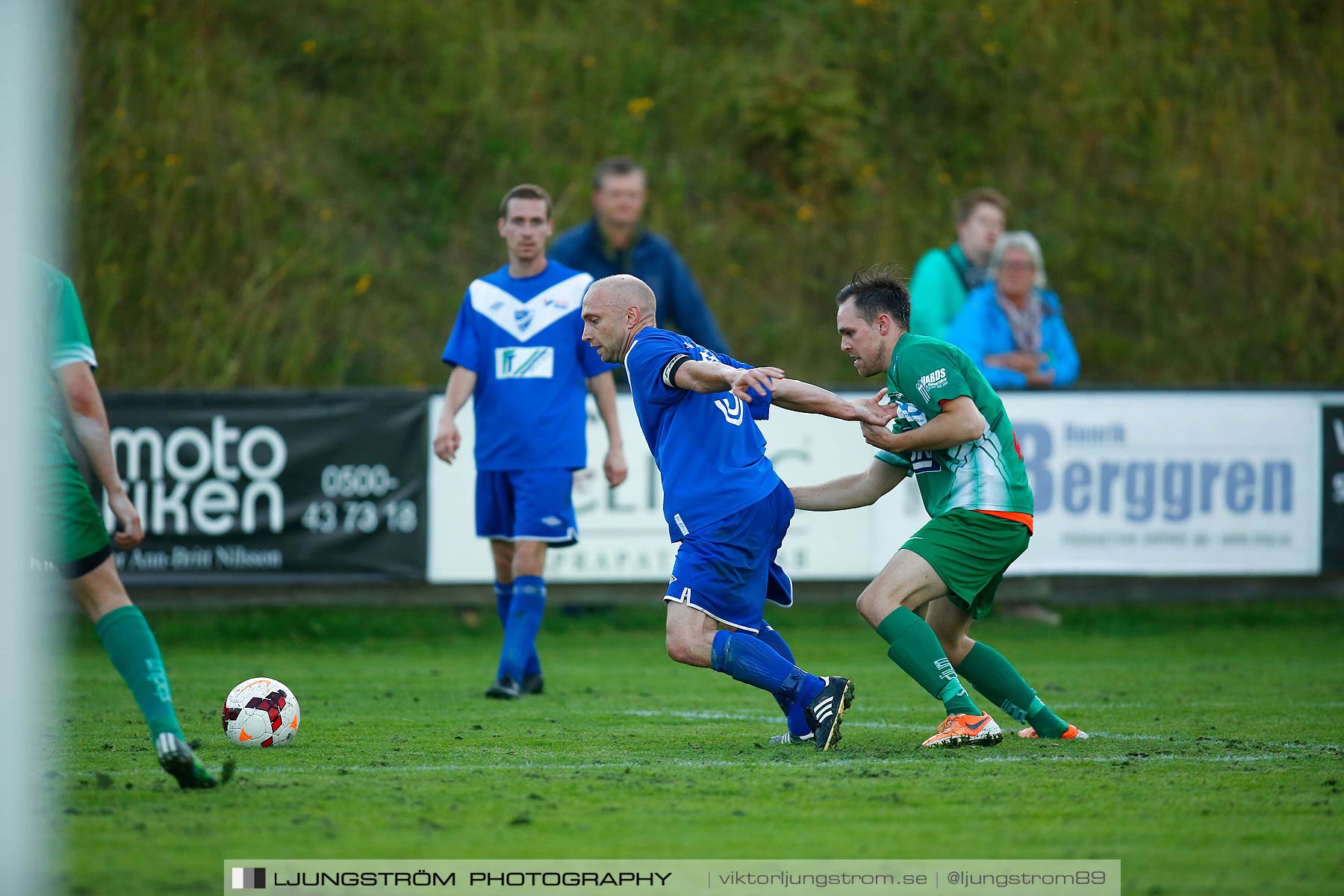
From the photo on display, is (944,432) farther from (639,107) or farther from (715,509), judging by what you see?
(639,107)

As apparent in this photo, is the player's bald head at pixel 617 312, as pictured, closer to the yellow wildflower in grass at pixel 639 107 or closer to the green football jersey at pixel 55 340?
the green football jersey at pixel 55 340

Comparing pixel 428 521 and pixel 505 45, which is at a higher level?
pixel 505 45

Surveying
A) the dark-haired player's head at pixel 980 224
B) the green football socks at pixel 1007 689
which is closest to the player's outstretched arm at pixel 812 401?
the green football socks at pixel 1007 689

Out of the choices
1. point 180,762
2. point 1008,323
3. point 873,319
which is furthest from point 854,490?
point 1008,323

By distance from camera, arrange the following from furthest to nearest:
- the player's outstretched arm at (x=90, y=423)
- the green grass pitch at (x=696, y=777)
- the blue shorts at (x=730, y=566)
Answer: the blue shorts at (x=730, y=566)
the player's outstretched arm at (x=90, y=423)
the green grass pitch at (x=696, y=777)

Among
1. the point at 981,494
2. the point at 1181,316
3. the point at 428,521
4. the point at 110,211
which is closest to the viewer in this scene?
the point at 981,494

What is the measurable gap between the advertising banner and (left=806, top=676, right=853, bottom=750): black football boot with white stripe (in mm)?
5389

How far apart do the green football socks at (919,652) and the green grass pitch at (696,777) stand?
26cm

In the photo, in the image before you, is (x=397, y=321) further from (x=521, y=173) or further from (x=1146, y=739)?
(x=1146, y=739)

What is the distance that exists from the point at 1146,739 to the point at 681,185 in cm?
1088

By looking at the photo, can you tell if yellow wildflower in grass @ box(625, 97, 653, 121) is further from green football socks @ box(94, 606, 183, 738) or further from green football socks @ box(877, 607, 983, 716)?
green football socks @ box(94, 606, 183, 738)

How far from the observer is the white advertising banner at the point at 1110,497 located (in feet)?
34.5

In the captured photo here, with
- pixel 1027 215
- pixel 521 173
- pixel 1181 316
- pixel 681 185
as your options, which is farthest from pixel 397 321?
pixel 1181 316

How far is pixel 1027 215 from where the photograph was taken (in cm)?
1623
